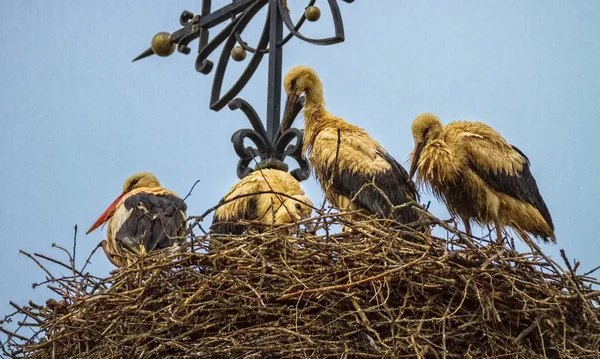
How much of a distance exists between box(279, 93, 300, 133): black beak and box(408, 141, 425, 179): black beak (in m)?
0.59

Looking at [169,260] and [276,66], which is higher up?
[276,66]

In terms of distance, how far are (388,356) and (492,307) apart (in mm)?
372

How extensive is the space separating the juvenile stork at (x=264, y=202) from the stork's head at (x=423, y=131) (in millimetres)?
658

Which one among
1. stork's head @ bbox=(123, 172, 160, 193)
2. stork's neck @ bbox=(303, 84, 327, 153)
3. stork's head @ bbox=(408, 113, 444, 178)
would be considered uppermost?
stork's head @ bbox=(123, 172, 160, 193)

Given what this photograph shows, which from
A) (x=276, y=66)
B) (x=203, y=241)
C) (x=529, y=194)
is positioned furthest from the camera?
(x=529, y=194)

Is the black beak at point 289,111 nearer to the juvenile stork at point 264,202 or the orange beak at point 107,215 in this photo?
the juvenile stork at point 264,202

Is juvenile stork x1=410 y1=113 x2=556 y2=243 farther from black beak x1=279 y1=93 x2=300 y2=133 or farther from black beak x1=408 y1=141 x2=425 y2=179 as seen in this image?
black beak x1=279 y1=93 x2=300 y2=133

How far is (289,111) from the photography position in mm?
4930

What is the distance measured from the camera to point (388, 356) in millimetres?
3244

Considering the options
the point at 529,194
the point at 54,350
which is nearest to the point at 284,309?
the point at 54,350

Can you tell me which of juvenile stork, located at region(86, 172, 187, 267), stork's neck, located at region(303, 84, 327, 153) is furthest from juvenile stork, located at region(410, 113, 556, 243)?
juvenile stork, located at region(86, 172, 187, 267)

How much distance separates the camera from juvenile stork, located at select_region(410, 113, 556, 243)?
5.08 meters

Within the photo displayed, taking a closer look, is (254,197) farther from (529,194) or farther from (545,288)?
(545,288)

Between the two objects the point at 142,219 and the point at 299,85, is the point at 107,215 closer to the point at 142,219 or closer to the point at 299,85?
the point at 142,219
